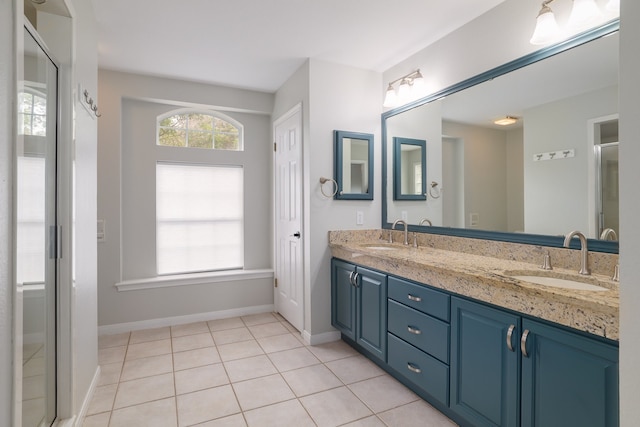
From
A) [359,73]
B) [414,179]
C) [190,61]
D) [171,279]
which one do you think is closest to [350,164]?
[414,179]

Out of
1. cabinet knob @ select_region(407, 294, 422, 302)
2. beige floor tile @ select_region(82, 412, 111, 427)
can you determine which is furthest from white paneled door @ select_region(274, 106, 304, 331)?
beige floor tile @ select_region(82, 412, 111, 427)

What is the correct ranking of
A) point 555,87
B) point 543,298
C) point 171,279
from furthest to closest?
1. point 171,279
2. point 555,87
3. point 543,298

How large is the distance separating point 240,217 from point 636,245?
3594 millimetres

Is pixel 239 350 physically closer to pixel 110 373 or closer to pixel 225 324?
pixel 225 324

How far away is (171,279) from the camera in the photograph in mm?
3496

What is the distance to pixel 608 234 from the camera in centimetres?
164

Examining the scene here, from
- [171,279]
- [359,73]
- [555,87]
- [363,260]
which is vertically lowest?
[171,279]

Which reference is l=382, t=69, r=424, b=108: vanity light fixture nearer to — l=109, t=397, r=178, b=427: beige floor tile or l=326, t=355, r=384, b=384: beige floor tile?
l=326, t=355, r=384, b=384: beige floor tile

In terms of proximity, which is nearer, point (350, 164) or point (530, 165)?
point (530, 165)

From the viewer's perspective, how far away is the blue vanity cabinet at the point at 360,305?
243 cm

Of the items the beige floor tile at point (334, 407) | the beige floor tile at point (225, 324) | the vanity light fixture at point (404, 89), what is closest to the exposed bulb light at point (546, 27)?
the vanity light fixture at point (404, 89)

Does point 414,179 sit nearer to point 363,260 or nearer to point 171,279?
point 363,260

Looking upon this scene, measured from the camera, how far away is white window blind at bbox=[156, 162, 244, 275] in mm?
3604

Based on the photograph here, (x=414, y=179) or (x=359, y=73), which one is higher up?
(x=359, y=73)
